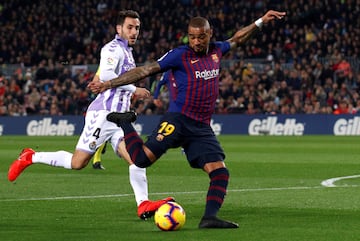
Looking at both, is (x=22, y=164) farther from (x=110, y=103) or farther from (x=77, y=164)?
(x=110, y=103)

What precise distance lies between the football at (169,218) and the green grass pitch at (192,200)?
0.09 metres

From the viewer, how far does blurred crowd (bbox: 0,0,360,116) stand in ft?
111

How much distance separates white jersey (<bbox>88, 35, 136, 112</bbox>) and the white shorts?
0.38 feet

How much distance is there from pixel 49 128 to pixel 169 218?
94.2 ft

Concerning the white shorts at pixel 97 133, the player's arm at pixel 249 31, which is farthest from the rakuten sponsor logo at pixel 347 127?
the player's arm at pixel 249 31

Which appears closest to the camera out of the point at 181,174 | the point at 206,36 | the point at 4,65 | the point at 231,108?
the point at 206,36

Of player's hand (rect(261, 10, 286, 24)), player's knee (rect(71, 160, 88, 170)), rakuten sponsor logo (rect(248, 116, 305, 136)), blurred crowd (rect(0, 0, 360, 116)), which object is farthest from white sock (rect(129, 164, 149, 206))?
rakuten sponsor logo (rect(248, 116, 305, 136))

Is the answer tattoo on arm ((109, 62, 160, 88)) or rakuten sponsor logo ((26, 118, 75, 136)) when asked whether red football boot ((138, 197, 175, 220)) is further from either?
rakuten sponsor logo ((26, 118, 75, 136))

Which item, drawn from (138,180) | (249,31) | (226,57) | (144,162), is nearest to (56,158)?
(138,180)

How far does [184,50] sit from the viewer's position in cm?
940

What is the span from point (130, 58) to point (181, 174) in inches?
243

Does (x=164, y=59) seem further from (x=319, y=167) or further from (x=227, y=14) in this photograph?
(x=227, y=14)

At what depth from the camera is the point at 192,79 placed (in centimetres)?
939

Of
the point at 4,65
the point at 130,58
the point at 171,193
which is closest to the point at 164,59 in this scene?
the point at 130,58
